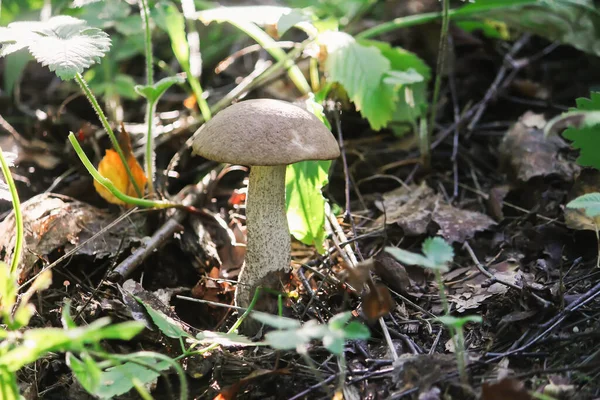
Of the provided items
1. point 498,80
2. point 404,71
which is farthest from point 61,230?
point 498,80

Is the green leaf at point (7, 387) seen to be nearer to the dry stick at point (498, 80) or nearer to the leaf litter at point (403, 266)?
the leaf litter at point (403, 266)

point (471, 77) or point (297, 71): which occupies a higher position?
point (297, 71)

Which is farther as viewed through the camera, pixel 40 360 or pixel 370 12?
pixel 370 12

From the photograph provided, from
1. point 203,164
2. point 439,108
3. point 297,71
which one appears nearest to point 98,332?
point 203,164

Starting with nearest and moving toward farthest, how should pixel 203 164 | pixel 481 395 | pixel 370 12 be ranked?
pixel 481 395
pixel 203 164
pixel 370 12

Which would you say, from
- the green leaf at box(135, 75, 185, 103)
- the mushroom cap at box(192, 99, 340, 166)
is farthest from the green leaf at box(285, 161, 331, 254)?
the green leaf at box(135, 75, 185, 103)

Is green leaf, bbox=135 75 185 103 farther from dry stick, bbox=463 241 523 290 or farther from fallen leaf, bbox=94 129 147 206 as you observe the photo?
dry stick, bbox=463 241 523 290

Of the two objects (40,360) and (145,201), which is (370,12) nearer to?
(145,201)
